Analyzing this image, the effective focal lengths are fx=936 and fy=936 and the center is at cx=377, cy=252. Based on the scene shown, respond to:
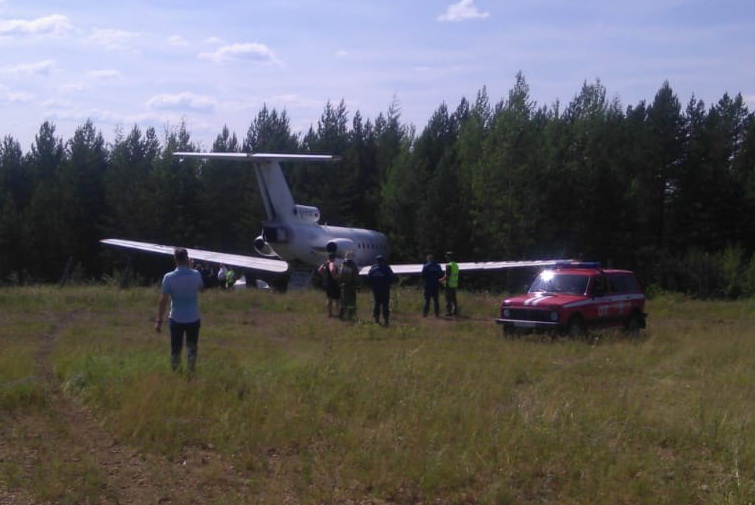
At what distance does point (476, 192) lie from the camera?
151 ft

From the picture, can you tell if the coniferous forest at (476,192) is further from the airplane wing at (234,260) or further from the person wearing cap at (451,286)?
the person wearing cap at (451,286)

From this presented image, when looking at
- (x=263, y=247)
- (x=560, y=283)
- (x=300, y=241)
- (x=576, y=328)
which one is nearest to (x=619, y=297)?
(x=560, y=283)

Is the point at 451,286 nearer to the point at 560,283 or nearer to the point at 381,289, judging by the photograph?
the point at 381,289

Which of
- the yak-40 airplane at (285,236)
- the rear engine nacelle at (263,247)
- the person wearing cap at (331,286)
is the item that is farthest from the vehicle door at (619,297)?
the rear engine nacelle at (263,247)

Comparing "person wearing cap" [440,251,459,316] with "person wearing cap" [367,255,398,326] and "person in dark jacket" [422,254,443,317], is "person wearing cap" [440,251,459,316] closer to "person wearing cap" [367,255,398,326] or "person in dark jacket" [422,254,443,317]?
"person in dark jacket" [422,254,443,317]

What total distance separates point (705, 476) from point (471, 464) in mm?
1948

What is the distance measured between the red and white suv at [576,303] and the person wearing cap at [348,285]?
12.1 ft

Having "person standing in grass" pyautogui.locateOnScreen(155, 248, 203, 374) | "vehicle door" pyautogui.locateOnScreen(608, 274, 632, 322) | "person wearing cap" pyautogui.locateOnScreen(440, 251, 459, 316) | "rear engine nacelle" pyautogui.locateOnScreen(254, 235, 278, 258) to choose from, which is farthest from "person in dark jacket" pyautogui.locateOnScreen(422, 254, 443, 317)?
"rear engine nacelle" pyautogui.locateOnScreen(254, 235, 278, 258)

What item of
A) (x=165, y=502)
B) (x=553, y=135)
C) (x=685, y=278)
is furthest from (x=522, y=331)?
(x=553, y=135)

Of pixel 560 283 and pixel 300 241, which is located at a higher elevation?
pixel 300 241

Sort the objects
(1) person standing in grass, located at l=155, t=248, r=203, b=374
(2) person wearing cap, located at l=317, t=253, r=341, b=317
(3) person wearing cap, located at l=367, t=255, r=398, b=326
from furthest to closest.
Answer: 1. (2) person wearing cap, located at l=317, t=253, r=341, b=317
2. (3) person wearing cap, located at l=367, t=255, r=398, b=326
3. (1) person standing in grass, located at l=155, t=248, r=203, b=374

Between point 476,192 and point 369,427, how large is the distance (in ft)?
123

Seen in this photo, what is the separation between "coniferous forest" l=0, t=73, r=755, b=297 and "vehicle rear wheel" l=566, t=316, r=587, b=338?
823 inches

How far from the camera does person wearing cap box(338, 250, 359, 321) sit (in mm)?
21812
